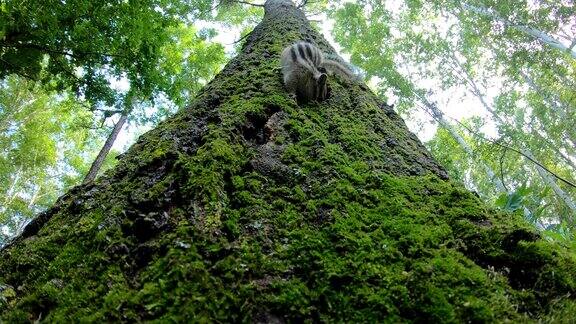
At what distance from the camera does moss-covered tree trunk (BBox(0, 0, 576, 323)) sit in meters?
1.17

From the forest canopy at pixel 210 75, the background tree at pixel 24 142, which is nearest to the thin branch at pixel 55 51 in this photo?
the forest canopy at pixel 210 75

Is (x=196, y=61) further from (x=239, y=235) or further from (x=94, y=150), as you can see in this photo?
(x=94, y=150)

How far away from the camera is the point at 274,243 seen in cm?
142

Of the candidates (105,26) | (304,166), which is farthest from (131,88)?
(304,166)

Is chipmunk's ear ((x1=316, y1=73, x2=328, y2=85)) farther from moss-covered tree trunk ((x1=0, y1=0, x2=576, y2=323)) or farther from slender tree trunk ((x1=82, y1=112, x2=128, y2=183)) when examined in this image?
slender tree trunk ((x1=82, y1=112, x2=128, y2=183))

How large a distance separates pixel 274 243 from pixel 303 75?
1493 millimetres

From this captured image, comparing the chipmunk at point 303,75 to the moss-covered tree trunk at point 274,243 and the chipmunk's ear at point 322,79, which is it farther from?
the moss-covered tree trunk at point 274,243

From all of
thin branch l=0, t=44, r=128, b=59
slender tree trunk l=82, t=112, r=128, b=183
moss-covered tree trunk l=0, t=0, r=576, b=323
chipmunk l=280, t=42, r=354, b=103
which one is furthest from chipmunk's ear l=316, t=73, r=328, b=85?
slender tree trunk l=82, t=112, r=128, b=183

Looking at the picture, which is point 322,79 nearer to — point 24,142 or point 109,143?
point 109,143

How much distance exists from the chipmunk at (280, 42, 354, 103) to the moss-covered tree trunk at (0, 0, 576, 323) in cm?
46

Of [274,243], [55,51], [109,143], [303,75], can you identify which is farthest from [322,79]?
[109,143]

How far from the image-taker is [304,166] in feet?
6.24

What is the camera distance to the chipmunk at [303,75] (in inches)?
102

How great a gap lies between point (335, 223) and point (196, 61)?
1103 cm
